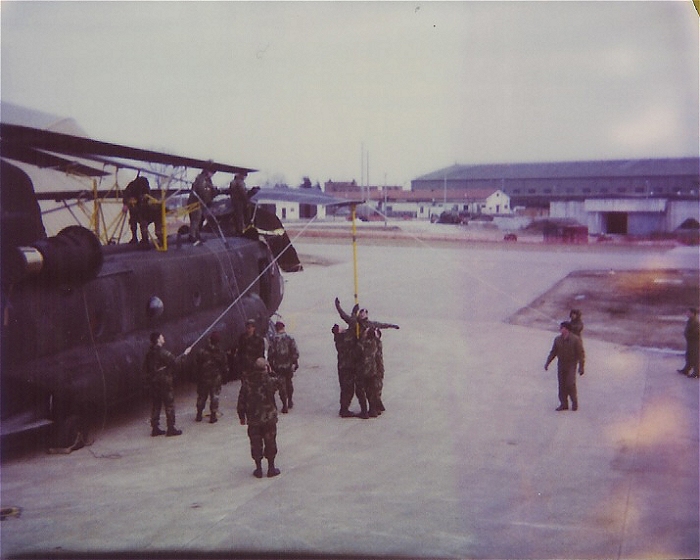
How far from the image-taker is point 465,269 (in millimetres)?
35594

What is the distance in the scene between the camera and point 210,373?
1174cm

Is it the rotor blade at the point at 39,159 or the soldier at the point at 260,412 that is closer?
the soldier at the point at 260,412

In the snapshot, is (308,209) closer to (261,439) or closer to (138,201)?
(138,201)

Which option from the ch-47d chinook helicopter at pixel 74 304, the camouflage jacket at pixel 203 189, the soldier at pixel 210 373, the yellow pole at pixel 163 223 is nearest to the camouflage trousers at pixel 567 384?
the soldier at pixel 210 373

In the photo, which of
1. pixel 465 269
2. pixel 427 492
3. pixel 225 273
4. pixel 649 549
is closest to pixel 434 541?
pixel 427 492

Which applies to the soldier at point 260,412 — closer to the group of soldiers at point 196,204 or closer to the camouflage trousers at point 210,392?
the camouflage trousers at point 210,392

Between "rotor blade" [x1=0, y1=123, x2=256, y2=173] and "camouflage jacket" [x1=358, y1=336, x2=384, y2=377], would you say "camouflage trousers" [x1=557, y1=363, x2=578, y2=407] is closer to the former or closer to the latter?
"camouflage jacket" [x1=358, y1=336, x2=384, y2=377]

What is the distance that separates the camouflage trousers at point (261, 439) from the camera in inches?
353

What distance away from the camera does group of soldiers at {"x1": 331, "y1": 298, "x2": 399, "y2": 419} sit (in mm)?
11609

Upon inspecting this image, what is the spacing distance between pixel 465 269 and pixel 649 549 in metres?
29.1

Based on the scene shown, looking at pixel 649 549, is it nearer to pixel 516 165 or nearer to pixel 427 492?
pixel 427 492

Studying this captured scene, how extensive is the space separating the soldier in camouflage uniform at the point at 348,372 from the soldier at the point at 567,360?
3362 millimetres

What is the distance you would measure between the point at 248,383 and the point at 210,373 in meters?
2.98

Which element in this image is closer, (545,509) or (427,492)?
(545,509)
